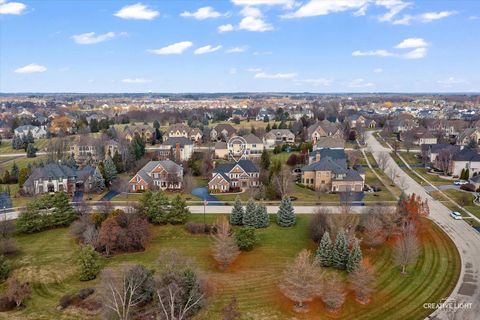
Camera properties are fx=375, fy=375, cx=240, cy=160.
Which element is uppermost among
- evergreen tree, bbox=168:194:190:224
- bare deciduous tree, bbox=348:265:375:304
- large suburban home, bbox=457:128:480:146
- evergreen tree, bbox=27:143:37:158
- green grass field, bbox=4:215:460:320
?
large suburban home, bbox=457:128:480:146

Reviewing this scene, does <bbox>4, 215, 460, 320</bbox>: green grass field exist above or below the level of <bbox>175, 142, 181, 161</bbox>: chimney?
below

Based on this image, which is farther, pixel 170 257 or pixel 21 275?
pixel 21 275

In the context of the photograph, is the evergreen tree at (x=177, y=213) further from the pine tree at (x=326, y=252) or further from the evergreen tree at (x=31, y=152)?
the evergreen tree at (x=31, y=152)

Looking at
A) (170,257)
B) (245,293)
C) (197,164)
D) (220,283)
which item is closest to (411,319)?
(245,293)

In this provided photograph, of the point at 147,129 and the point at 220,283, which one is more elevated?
the point at 147,129

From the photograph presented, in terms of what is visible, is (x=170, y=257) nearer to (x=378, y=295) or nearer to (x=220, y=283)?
(x=220, y=283)

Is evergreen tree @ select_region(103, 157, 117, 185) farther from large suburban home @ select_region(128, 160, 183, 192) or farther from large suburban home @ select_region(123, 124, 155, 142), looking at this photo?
large suburban home @ select_region(123, 124, 155, 142)

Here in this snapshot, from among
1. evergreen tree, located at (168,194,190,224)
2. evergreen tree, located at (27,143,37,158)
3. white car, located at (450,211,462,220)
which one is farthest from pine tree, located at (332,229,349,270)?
evergreen tree, located at (27,143,37,158)

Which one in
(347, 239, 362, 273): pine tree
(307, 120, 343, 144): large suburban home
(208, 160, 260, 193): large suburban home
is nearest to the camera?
(347, 239, 362, 273): pine tree

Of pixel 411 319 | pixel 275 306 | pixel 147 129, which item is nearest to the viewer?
pixel 411 319
